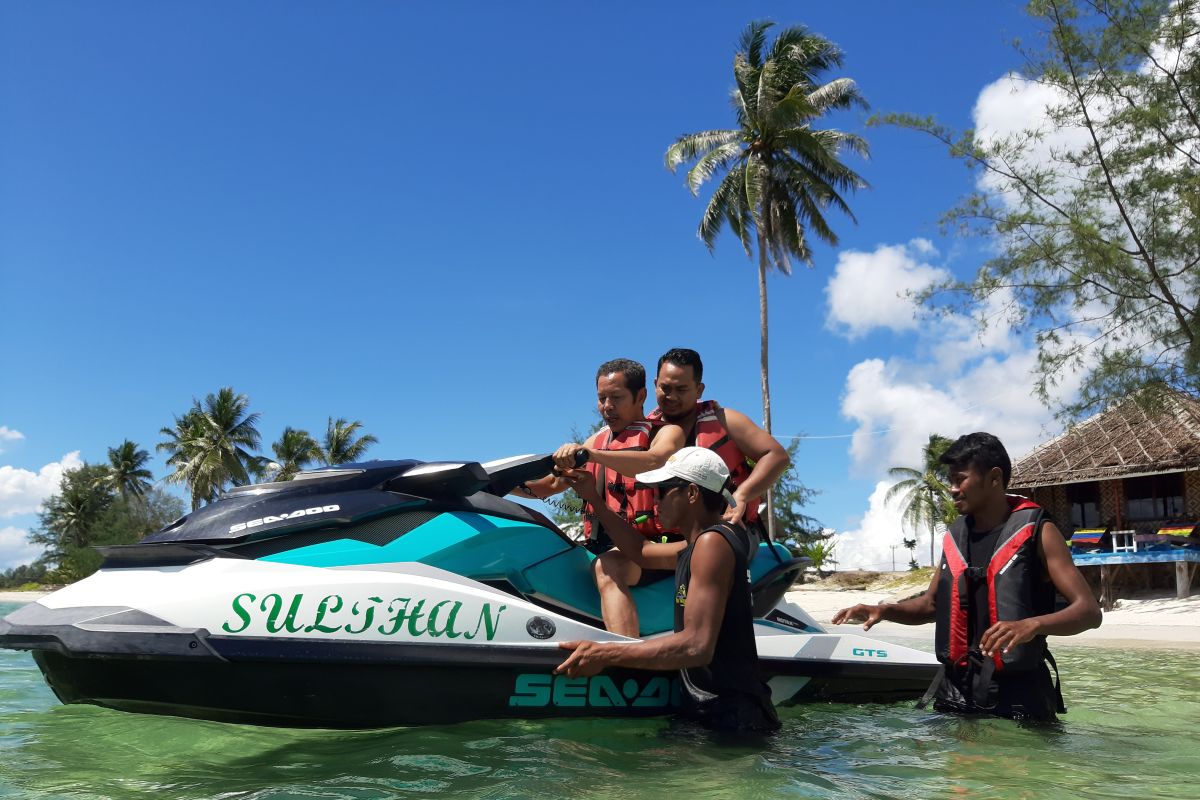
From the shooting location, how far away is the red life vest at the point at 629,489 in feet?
13.6

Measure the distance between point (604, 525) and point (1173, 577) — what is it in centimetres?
1929

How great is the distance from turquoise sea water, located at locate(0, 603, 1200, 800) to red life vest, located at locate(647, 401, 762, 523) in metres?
1.12

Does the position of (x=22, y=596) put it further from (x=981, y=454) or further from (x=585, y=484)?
(x=981, y=454)

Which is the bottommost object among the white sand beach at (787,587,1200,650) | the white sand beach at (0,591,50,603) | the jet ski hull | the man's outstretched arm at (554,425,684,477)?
the white sand beach at (0,591,50,603)

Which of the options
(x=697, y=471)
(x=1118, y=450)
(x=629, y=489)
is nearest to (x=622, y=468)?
(x=629, y=489)

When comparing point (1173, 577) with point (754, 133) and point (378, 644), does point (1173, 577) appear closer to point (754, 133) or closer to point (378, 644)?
point (754, 133)

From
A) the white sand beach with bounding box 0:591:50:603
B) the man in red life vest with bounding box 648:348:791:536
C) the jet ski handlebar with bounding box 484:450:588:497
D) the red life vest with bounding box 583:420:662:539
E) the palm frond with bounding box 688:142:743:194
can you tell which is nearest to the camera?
the jet ski handlebar with bounding box 484:450:588:497

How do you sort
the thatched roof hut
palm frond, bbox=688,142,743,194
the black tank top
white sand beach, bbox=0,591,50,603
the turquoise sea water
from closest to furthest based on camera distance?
the turquoise sea water
the black tank top
the thatched roof hut
palm frond, bbox=688,142,743,194
white sand beach, bbox=0,591,50,603

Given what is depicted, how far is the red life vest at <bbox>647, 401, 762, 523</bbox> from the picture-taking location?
429 cm

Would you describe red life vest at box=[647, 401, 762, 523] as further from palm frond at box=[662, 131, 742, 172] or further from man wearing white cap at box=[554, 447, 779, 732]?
palm frond at box=[662, 131, 742, 172]

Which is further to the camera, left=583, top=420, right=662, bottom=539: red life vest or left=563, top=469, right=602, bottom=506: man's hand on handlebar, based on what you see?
left=583, top=420, right=662, bottom=539: red life vest

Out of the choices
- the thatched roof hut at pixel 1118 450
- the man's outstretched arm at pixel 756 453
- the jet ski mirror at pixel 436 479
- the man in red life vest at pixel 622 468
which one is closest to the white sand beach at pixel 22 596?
the thatched roof hut at pixel 1118 450

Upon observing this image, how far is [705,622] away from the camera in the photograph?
319cm

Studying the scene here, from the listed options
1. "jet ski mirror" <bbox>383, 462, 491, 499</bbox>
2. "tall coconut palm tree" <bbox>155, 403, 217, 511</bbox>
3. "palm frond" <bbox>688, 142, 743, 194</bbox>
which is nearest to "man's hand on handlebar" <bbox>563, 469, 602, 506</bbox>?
"jet ski mirror" <bbox>383, 462, 491, 499</bbox>
